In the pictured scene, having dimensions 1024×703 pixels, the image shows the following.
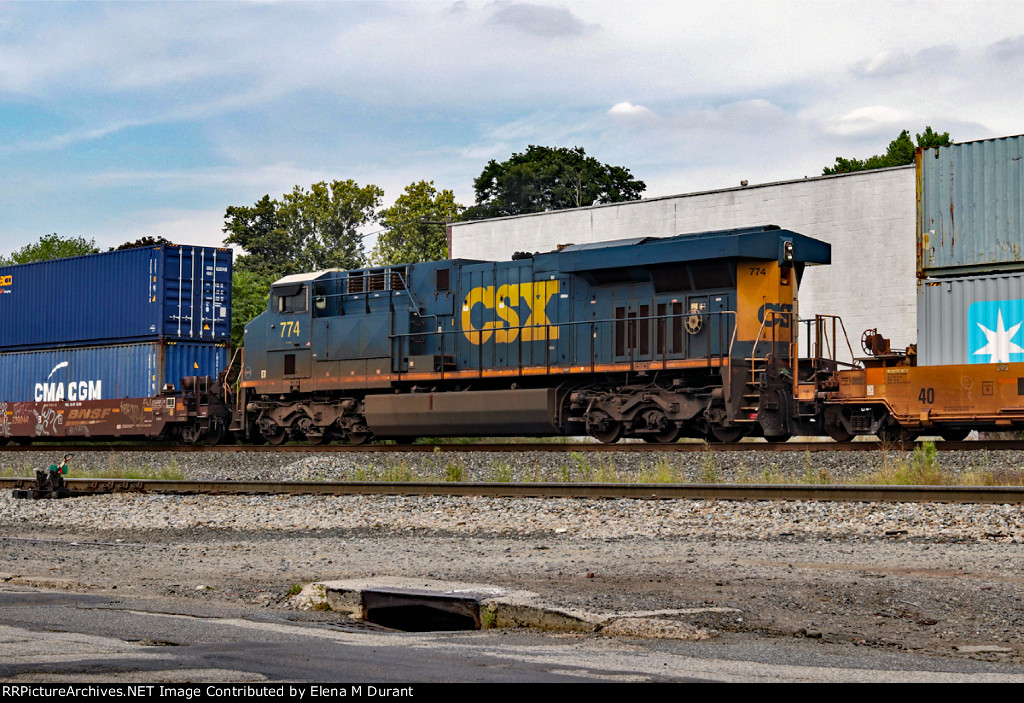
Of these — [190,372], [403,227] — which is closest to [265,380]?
[190,372]

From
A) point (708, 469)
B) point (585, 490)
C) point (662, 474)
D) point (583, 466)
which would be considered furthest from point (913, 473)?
point (583, 466)

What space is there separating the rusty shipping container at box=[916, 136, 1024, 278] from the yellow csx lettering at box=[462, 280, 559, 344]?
21.9 ft

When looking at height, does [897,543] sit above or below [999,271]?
below

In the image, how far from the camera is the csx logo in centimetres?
1864

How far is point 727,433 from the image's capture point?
60.1ft

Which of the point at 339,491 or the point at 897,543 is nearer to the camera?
the point at 897,543

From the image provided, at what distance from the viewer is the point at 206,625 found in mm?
6281

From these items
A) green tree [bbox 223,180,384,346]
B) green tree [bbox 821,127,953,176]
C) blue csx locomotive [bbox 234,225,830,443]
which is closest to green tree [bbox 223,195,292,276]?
green tree [bbox 223,180,384,346]

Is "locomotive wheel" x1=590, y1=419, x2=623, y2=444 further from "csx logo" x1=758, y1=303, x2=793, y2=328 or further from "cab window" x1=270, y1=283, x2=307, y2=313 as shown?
"cab window" x1=270, y1=283, x2=307, y2=313

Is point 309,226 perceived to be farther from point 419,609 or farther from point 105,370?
point 419,609

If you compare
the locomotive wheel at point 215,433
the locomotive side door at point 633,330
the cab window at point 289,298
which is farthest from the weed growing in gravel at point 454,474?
the locomotive wheel at point 215,433

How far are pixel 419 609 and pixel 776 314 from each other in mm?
12909
